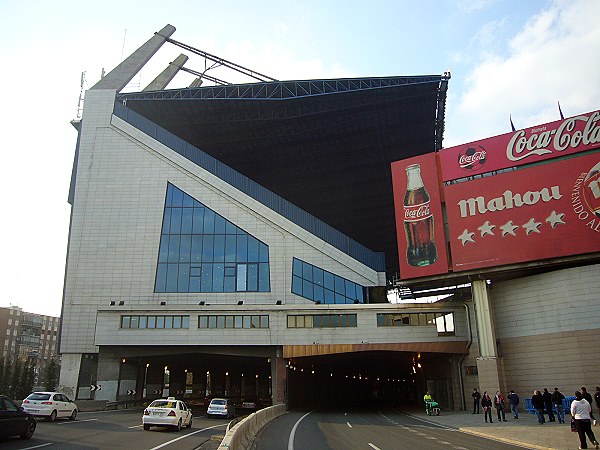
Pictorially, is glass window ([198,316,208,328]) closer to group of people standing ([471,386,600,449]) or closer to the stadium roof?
group of people standing ([471,386,600,449])

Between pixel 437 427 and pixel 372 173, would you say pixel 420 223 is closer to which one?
pixel 437 427

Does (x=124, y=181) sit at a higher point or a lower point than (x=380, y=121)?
lower

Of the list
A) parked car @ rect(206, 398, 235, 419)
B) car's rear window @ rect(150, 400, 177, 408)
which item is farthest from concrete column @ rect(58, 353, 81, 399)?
car's rear window @ rect(150, 400, 177, 408)

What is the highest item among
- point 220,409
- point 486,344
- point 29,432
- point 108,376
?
point 486,344

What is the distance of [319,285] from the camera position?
2066 inches

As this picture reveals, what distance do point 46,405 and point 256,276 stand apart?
2787 cm

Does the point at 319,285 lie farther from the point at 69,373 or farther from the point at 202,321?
the point at 69,373

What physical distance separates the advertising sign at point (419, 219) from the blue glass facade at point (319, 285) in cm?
1252

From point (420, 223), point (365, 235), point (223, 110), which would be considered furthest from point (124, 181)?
point (365, 235)

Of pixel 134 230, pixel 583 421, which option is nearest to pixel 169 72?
pixel 134 230

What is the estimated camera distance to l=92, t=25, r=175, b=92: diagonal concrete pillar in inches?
2396

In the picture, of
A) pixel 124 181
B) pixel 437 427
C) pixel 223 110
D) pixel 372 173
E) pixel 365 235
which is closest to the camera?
pixel 437 427

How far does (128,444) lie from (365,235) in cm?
7885

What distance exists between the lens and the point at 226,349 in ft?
156
